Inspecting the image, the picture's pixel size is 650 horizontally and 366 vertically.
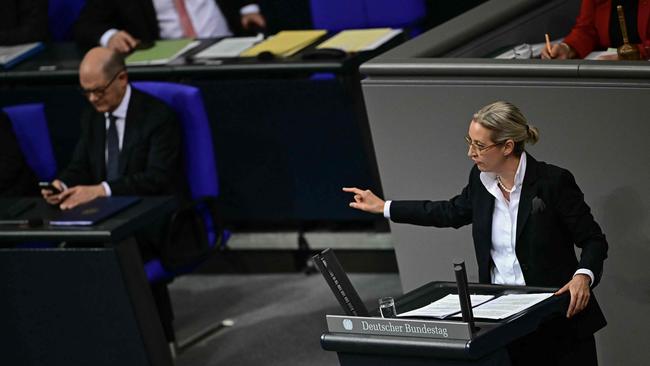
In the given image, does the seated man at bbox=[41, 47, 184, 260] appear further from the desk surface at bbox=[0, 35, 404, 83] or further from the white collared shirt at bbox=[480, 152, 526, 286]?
the white collared shirt at bbox=[480, 152, 526, 286]

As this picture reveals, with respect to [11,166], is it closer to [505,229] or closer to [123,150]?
[123,150]

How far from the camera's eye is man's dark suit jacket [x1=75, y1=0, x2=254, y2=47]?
770 cm

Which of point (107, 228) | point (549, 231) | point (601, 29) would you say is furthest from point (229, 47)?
point (549, 231)

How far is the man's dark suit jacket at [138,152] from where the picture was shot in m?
6.12

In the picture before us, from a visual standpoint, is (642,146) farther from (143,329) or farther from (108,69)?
(108,69)

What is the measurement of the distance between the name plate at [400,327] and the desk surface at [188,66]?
9.24ft

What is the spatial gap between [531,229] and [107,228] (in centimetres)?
186

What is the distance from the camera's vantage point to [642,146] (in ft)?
15.3

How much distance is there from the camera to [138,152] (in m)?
6.23

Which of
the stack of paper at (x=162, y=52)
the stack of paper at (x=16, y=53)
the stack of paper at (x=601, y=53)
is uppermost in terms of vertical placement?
the stack of paper at (x=601, y=53)

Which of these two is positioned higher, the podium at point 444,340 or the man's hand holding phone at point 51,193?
the podium at point 444,340

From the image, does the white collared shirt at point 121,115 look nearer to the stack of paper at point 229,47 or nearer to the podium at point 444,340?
the stack of paper at point 229,47

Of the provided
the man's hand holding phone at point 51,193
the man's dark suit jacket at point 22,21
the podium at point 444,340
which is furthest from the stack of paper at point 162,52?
the podium at point 444,340

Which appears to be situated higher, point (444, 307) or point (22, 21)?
point (22, 21)
